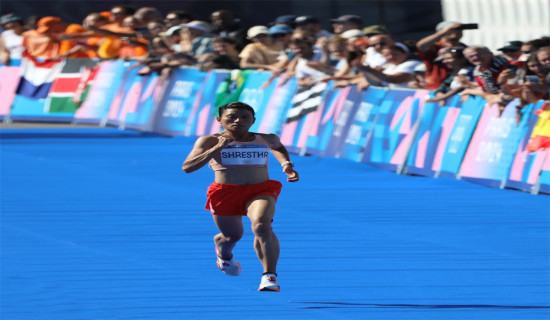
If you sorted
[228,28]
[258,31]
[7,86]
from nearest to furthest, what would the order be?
1. [258,31]
2. [228,28]
3. [7,86]

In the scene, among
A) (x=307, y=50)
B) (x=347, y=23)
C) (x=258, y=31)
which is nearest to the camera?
(x=307, y=50)

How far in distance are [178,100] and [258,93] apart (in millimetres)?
2595

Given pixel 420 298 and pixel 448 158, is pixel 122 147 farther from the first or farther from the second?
pixel 420 298

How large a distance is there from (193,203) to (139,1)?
15.2m

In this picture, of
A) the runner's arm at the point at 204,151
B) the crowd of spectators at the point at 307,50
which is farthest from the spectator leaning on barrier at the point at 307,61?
the runner's arm at the point at 204,151

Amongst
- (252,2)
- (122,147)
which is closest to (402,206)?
(122,147)

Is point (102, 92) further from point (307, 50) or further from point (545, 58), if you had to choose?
point (545, 58)

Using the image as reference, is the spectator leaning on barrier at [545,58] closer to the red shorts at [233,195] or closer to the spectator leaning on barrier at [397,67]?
the spectator leaning on barrier at [397,67]

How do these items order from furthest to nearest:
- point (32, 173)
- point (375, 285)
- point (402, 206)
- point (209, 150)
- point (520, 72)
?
point (32, 173)
point (520, 72)
point (402, 206)
point (375, 285)
point (209, 150)

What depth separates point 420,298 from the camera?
7.91 metres

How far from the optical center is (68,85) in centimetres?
2412

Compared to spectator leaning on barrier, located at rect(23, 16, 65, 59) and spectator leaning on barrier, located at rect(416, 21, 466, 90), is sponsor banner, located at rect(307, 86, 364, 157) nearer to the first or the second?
spectator leaning on barrier, located at rect(416, 21, 466, 90)

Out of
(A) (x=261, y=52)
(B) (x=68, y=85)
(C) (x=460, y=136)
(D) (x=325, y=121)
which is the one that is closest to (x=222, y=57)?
(A) (x=261, y=52)

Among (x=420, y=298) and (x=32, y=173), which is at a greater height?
(x=32, y=173)
